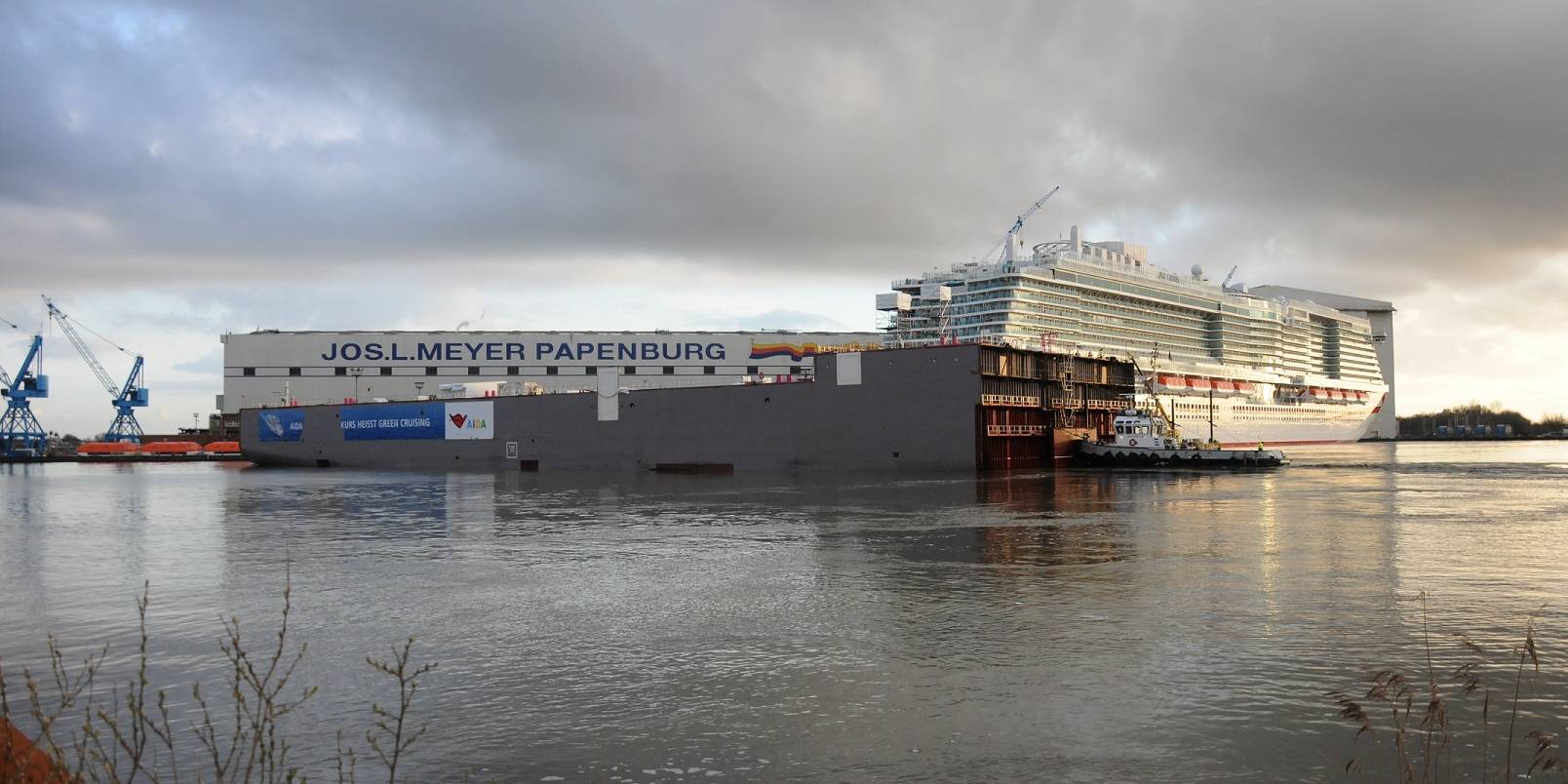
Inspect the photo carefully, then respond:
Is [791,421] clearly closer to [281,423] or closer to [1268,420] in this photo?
[281,423]

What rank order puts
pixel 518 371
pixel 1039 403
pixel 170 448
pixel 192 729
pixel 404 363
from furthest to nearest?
pixel 170 448 → pixel 518 371 → pixel 404 363 → pixel 1039 403 → pixel 192 729

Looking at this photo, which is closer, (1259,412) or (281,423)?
(281,423)

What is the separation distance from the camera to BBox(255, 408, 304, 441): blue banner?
7275cm

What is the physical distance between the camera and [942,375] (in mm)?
49688

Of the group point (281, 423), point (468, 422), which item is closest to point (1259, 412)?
point (468, 422)

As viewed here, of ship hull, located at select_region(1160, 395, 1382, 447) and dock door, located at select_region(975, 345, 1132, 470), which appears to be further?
ship hull, located at select_region(1160, 395, 1382, 447)

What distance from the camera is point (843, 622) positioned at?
12.2 m

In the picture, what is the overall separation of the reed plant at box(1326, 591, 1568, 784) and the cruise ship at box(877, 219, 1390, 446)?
1758 inches

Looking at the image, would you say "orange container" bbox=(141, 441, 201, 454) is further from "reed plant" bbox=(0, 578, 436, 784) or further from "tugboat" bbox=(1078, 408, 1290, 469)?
"reed plant" bbox=(0, 578, 436, 784)

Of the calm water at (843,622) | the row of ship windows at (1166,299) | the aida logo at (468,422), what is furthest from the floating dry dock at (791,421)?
the calm water at (843,622)

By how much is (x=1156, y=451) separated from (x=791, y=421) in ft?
61.6

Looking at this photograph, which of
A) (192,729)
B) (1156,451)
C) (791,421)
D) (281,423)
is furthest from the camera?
(281,423)

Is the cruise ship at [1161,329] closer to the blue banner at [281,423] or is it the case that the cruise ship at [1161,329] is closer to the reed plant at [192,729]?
the blue banner at [281,423]

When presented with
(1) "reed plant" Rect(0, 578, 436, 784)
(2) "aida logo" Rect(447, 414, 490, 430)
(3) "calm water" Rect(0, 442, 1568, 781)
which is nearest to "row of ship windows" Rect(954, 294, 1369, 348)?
(2) "aida logo" Rect(447, 414, 490, 430)
